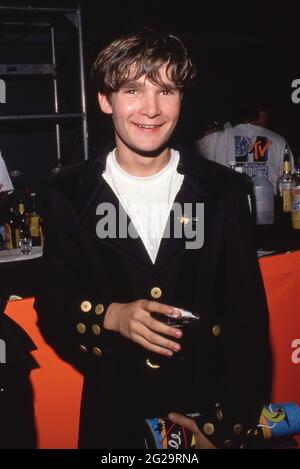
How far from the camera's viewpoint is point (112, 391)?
5.00ft

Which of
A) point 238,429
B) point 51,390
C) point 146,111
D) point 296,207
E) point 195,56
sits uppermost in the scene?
point 195,56

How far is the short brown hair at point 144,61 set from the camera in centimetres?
146

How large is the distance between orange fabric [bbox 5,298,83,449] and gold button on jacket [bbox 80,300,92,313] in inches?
26.0

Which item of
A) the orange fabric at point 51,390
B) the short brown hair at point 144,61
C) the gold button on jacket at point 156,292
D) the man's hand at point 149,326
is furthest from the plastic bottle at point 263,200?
the man's hand at point 149,326

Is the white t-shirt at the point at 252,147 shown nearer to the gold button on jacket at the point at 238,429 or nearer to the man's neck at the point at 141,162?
the man's neck at the point at 141,162

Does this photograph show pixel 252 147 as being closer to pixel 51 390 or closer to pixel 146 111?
pixel 51 390

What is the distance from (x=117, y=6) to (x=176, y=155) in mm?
5991

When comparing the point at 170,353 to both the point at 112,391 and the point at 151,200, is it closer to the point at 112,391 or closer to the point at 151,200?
the point at 112,391

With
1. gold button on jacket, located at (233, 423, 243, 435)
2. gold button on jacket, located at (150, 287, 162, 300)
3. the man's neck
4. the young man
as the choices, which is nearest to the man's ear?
the young man

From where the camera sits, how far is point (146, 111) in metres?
1.46

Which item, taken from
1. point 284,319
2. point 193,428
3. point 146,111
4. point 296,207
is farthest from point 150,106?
point 296,207

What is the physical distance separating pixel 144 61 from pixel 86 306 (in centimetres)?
71

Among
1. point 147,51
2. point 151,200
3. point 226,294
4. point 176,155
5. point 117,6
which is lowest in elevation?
point 226,294

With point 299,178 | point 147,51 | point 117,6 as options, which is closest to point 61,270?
point 147,51
